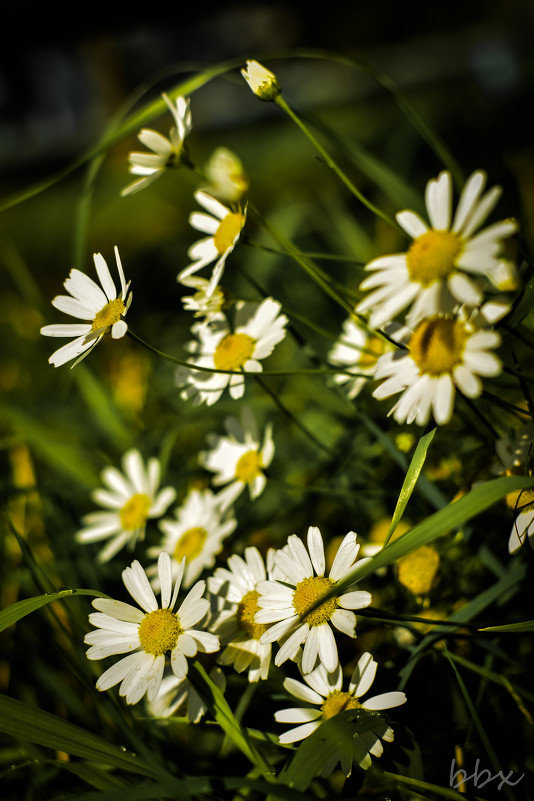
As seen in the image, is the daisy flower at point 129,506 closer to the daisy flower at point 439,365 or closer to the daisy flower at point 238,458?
the daisy flower at point 238,458

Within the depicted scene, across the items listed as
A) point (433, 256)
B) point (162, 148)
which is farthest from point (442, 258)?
point (162, 148)

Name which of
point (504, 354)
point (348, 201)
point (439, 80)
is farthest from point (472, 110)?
point (504, 354)

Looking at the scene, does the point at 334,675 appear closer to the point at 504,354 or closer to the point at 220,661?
the point at 220,661

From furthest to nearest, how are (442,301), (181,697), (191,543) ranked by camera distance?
(191,543) → (181,697) → (442,301)

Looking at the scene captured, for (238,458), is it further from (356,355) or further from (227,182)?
(227,182)

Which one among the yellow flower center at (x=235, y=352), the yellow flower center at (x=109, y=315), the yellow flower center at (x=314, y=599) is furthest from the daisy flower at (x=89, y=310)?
the yellow flower center at (x=314, y=599)

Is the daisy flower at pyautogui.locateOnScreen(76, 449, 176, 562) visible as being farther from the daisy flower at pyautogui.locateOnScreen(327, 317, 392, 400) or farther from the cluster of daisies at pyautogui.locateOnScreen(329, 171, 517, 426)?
the cluster of daisies at pyautogui.locateOnScreen(329, 171, 517, 426)
